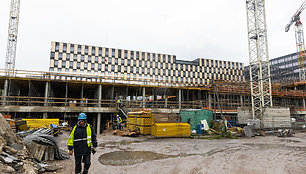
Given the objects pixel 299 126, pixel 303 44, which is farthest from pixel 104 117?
pixel 303 44

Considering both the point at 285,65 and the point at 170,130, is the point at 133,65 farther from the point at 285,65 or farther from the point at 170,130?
the point at 285,65

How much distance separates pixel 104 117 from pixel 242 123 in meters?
18.4

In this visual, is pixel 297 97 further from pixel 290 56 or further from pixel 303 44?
pixel 290 56

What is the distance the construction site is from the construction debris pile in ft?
0.07

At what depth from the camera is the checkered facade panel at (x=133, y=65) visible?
199ft

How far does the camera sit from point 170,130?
1423 cm

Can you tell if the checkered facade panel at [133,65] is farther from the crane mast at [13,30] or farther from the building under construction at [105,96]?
the building under construction at [105,96]

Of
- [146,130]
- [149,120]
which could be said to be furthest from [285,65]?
[146,130]

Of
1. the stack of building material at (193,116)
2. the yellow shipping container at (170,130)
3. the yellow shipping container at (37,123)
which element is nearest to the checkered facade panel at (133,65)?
the stack of building material at (193,116)

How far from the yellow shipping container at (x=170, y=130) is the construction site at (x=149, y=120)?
73mm

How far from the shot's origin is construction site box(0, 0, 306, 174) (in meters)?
6.23

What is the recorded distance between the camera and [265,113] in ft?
80.2

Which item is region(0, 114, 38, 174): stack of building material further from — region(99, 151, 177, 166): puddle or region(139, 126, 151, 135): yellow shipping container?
region(139, 126, 151, 135): yellow shipping container

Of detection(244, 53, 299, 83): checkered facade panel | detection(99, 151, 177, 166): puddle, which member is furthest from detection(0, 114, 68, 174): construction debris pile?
detection(244, 53, 299, 83): checkered facade panel
